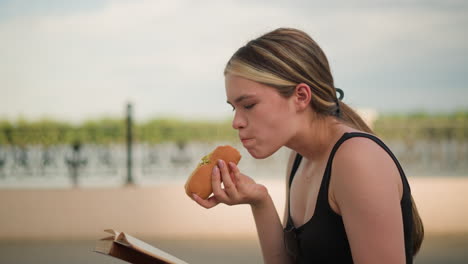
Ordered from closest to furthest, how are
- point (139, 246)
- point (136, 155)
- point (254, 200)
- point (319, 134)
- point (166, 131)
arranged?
1. point (139, 246)
2. point (319, 134)
3. point (254, 200)
4. point (136, 155)
5. point (166, 131)

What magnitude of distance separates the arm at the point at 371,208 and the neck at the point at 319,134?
20 centimetres

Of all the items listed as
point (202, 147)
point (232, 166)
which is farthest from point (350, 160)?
point (202, 147)

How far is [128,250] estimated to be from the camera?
1425 mm

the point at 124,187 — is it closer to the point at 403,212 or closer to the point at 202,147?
the point at 202,147

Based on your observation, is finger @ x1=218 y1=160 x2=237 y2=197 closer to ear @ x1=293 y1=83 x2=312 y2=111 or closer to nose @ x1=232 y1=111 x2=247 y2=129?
nose @ x1=232 y1=111 x2=247 y2=129

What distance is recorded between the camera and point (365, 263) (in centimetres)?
142

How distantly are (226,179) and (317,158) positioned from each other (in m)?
0.27

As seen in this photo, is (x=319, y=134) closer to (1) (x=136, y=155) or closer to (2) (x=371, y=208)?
(2) (x=371, y=208)

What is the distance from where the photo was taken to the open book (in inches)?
54.3

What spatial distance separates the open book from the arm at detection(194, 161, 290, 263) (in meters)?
0.29

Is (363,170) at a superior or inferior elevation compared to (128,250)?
superior

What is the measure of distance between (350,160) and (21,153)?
7598mm

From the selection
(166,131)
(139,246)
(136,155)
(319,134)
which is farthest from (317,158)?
(166,131)

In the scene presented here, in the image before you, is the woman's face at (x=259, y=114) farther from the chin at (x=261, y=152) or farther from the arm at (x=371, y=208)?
the arm at (x=371, y=208)
